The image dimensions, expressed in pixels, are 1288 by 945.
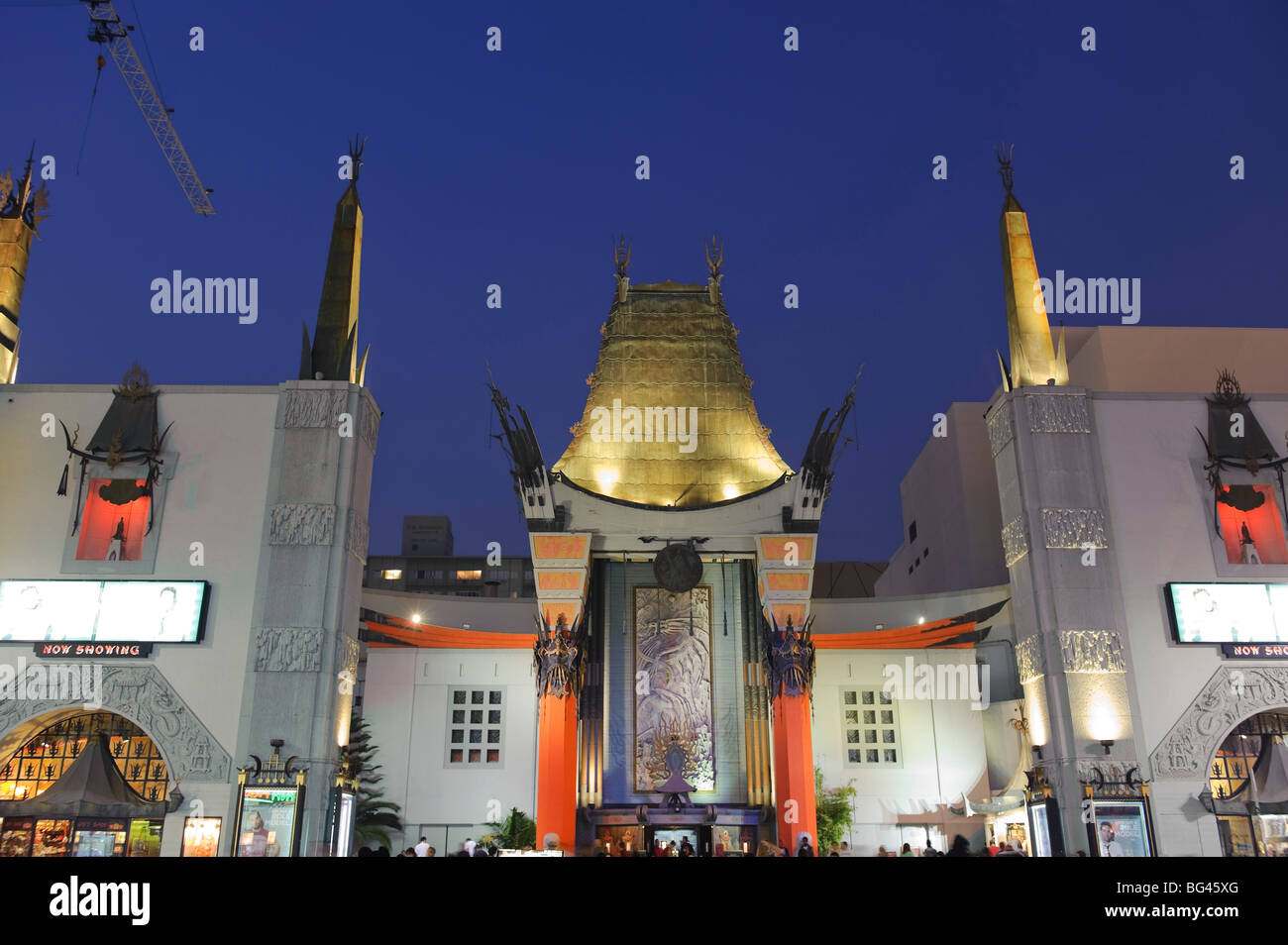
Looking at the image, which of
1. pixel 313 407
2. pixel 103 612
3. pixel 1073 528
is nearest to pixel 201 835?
→ pixel 103 612

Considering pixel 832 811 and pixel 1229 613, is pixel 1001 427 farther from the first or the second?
pixel 832 811

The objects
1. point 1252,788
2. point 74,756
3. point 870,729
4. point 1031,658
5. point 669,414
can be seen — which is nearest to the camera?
point 1252,788

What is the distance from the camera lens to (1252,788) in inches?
700

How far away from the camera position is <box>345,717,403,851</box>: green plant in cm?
2352

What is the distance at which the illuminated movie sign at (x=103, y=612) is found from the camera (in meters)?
17.6

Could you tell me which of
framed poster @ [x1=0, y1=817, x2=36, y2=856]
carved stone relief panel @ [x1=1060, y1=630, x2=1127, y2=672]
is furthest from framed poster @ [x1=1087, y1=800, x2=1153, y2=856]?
framed poster @ [x1=0, y1=817, x2=36, y2=856]

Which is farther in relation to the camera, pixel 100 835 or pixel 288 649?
pixel 288 649

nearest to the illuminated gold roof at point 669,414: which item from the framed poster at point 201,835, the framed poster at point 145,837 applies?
the framed poster at point 201,835

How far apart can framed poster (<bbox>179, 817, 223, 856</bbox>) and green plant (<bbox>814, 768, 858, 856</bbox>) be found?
499 inches

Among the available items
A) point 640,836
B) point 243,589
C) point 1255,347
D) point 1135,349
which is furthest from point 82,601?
point 1255,347

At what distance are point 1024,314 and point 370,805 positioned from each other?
60.4ft

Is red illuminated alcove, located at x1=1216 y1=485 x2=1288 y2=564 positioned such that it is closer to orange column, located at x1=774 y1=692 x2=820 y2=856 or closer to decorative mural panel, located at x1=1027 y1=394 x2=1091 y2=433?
decorative mural panel, located at x1=1027 y1=394 x2=1091 y2=433
